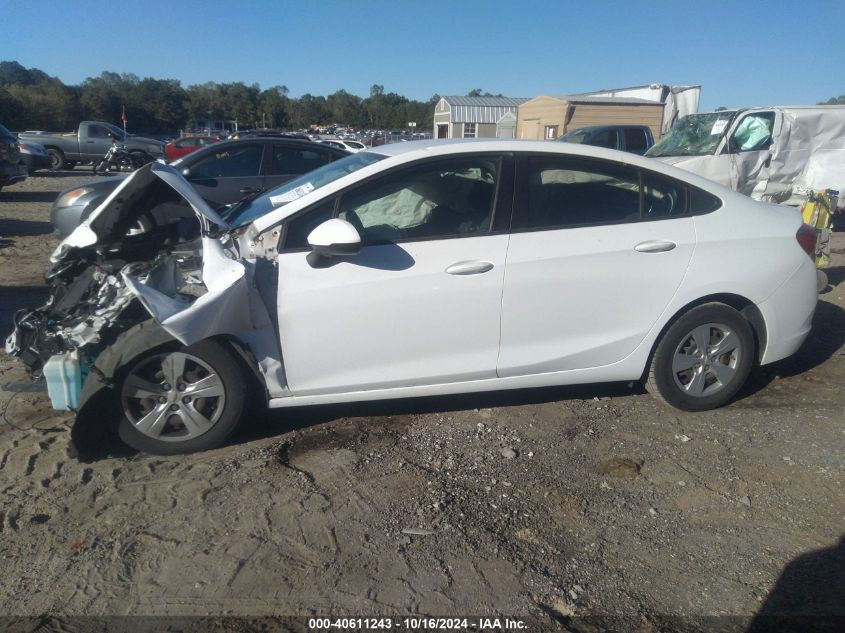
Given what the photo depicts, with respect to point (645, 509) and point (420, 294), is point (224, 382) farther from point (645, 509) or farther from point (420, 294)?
point (645, 509)

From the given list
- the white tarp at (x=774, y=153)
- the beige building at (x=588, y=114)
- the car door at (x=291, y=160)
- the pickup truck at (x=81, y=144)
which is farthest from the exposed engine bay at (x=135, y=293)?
the beige building at (x=588, y=114)

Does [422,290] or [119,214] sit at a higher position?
[119,214]

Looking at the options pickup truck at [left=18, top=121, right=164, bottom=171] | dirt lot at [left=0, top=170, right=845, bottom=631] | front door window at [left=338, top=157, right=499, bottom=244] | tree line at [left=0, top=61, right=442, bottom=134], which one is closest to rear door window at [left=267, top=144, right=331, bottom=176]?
dirt lot at [left=0, top=170, right=845, bottom=631]

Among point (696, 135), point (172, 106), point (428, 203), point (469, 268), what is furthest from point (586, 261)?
point (172, 106)

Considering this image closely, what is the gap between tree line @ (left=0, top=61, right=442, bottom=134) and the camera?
46.3 meters

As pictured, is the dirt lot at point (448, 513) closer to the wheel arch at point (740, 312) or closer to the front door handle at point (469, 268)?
the wheel arch at point (740, 312)

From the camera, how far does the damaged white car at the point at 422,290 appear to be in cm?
354

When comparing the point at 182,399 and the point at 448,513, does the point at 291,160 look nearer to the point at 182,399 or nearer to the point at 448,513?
the point at 182,399

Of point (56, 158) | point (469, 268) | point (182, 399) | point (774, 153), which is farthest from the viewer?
point (56, 158)

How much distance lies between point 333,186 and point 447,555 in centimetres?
205

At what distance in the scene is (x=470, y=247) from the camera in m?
3.73

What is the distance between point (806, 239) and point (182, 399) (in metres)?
4.01

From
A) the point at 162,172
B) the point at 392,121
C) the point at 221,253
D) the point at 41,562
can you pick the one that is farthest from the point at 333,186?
the point at 392,121

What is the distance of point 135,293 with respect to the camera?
3283mm
